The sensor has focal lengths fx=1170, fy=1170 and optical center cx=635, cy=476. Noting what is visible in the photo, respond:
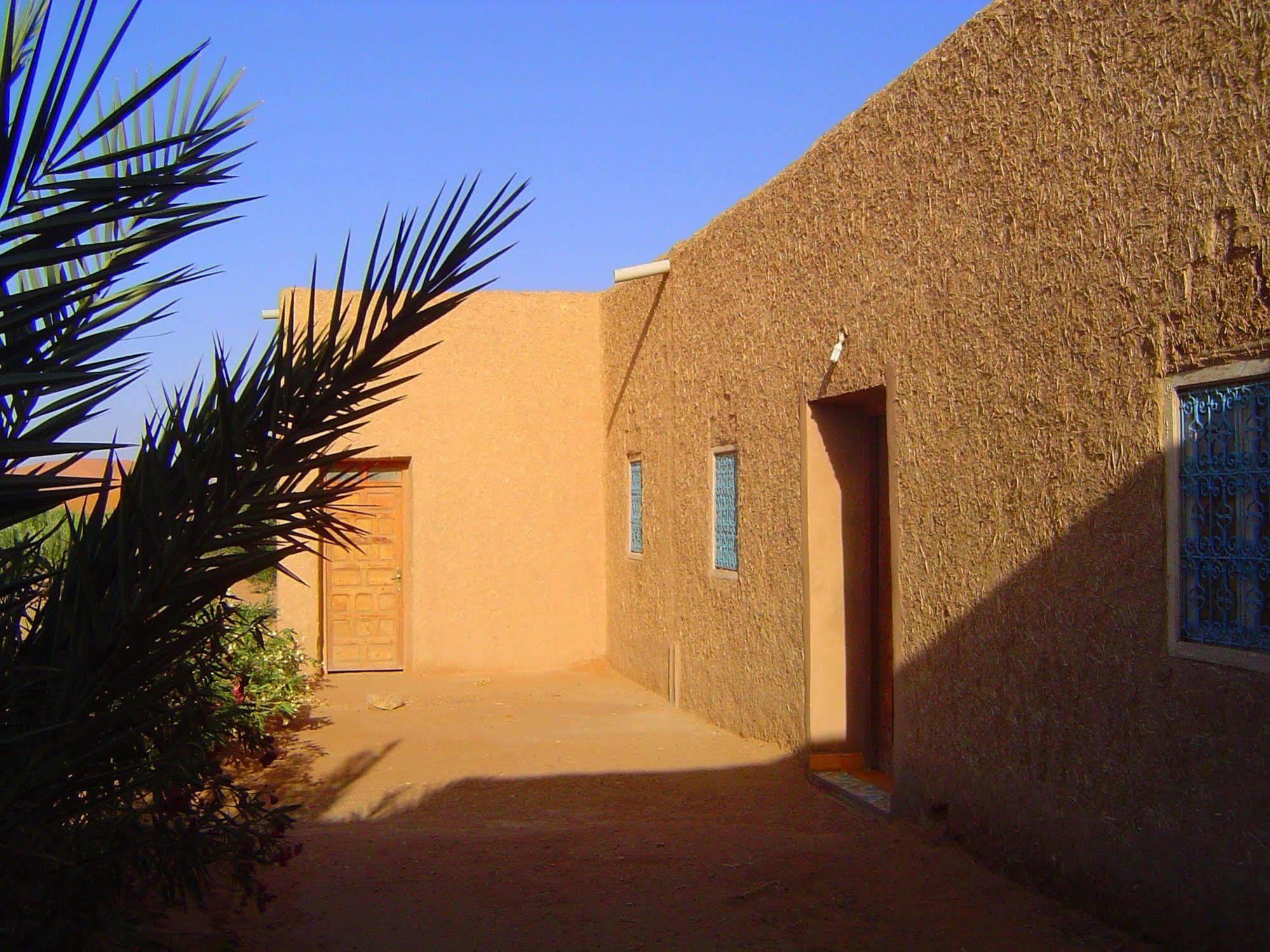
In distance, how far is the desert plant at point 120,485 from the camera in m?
2.52

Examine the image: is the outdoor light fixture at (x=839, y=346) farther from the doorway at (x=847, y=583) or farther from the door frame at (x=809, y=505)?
the doorway at (x=847, y=583)

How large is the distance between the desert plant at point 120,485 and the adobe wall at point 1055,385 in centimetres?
243

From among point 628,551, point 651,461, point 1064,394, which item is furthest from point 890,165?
point 628,551

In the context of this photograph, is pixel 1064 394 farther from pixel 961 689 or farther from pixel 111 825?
pixel 111 825

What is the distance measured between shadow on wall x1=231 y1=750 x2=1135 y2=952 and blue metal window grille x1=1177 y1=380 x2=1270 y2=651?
47.0 inches

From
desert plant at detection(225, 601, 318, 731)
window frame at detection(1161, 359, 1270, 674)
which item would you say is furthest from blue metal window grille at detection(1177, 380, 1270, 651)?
desert plant at detection(225, 601, 318, 731)

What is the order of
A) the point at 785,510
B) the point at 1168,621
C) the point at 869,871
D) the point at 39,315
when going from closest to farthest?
the point at 39,315 < the point at 1168,621 < the point at 869,871 < the point at 785,510

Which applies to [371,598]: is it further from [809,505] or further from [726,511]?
[809,505]

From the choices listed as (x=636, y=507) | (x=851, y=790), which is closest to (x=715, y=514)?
(x=636, y=507)

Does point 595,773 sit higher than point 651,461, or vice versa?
point 651,461

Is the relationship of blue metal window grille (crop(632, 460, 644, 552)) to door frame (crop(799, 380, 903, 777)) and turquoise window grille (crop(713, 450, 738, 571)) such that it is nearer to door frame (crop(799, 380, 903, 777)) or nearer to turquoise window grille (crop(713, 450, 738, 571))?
turquoise window grille (crop(713, 450, 738, 571))

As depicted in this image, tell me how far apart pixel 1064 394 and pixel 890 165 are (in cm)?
196

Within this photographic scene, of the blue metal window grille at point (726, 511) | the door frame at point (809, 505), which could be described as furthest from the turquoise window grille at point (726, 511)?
the door frame at point (809, 505)

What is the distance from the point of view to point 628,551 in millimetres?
11531
